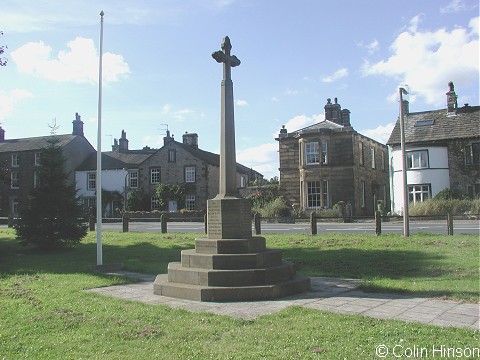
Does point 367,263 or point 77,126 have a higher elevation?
point 77,126

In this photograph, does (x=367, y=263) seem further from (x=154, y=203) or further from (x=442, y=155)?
(x=154, y=203)

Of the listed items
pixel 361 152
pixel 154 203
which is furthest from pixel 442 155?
pixel 154 203

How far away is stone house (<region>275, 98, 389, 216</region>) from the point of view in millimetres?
37125

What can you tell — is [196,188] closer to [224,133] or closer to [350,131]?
[350,131]

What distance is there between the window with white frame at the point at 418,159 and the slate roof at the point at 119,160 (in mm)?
29543

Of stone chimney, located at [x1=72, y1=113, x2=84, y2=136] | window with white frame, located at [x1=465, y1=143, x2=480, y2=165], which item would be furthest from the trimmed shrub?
stone chimney, located at [x1=72, y1=113, x2=84, y2=136]

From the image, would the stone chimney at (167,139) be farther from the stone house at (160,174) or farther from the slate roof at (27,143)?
the slate roof at (27,143)

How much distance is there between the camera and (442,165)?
1437 inches

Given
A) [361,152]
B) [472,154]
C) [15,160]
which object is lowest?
[472,154]

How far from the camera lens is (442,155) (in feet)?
120

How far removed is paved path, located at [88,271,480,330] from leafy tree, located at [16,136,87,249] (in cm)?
939

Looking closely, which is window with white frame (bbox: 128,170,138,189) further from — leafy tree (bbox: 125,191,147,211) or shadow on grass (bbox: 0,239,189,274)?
shadow on grass (bbox: 0,239,189,274)

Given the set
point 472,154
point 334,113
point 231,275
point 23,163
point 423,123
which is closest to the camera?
point 231,275

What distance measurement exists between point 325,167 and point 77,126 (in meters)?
34.1
